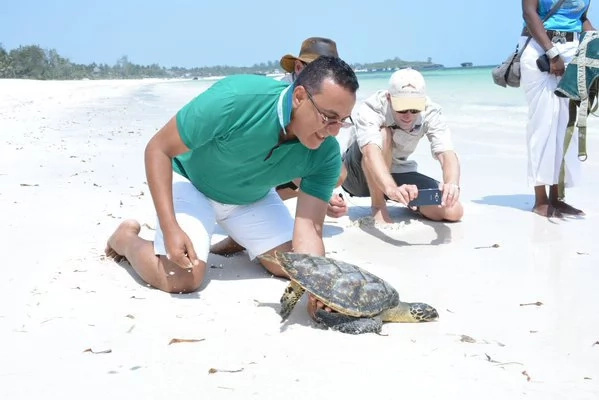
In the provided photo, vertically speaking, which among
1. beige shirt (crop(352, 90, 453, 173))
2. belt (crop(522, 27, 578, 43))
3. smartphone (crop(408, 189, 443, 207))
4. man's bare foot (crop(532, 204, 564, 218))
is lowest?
man's bare foot (crop(532, 204, 564, 218))

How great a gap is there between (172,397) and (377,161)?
2.66m

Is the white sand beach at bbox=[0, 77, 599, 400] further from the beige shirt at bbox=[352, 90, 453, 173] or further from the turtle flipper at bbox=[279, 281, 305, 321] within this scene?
the beige shirt at bbox=[352, 90, 453, 173]

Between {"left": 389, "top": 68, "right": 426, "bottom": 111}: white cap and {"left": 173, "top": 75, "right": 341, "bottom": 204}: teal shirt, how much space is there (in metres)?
1.00

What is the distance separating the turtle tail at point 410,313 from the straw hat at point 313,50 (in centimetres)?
235

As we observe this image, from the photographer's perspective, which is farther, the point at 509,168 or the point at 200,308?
the point at 509,168

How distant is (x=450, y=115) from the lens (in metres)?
14.0

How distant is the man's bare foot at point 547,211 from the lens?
4777 millimetres

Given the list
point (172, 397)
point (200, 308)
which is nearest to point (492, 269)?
point (200, 308)

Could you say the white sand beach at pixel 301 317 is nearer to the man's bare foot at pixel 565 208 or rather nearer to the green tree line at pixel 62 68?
the man's bare foot at pixel 565 208

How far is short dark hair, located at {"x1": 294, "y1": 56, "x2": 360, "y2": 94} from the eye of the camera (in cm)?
269

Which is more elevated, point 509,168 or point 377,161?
point 377,161

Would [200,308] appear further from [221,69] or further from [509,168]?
[221,69]

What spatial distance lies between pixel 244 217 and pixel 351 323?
3.52 feet

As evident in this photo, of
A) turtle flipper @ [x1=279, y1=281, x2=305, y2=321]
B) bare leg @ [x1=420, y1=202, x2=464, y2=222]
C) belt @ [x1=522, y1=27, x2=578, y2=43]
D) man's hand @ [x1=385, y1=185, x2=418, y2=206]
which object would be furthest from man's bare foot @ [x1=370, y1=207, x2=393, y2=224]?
turtle flipper @ [x1=279, y1=281, x2=305, y2=321]
